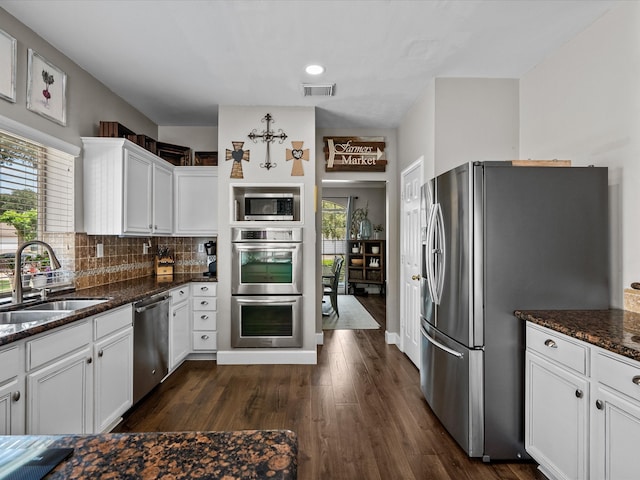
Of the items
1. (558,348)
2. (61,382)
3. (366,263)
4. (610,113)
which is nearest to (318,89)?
(610,113)

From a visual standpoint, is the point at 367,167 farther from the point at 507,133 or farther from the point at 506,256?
the point at 506,256

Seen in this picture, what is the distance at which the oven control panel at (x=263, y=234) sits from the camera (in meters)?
3.80

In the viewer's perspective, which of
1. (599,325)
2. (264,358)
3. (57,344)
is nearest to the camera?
(599,325)

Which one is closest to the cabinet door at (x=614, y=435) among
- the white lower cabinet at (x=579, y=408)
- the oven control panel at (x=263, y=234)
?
the white lower cabinet at (x=579, y=408)

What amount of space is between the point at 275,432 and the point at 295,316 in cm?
311

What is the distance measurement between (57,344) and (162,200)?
219 centimetres

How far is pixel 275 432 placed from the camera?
2.41 ft

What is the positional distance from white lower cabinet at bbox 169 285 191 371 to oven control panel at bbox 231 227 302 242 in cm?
76

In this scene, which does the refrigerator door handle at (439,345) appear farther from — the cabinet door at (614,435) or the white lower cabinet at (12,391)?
the white lower cabinet at (12,391)

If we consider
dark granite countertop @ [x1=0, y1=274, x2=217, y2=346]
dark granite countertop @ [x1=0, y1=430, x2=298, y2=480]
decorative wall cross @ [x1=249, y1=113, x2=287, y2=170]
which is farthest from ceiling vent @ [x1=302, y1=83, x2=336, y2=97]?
dark granite countertop @ [x1=0, y1=430, x2=298, y2=480]

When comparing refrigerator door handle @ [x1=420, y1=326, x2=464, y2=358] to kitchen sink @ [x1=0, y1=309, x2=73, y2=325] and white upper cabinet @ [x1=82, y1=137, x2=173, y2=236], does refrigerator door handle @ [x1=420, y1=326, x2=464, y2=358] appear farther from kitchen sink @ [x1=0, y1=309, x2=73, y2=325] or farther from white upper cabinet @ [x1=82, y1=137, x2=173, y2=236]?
white upper cabinet @ [x1=82, y1=137, x2=173, y2=236]

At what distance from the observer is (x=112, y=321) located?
239 centimetres

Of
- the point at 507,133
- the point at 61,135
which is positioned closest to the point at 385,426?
the point at 507,133

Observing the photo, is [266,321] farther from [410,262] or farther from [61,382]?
[61,382]
